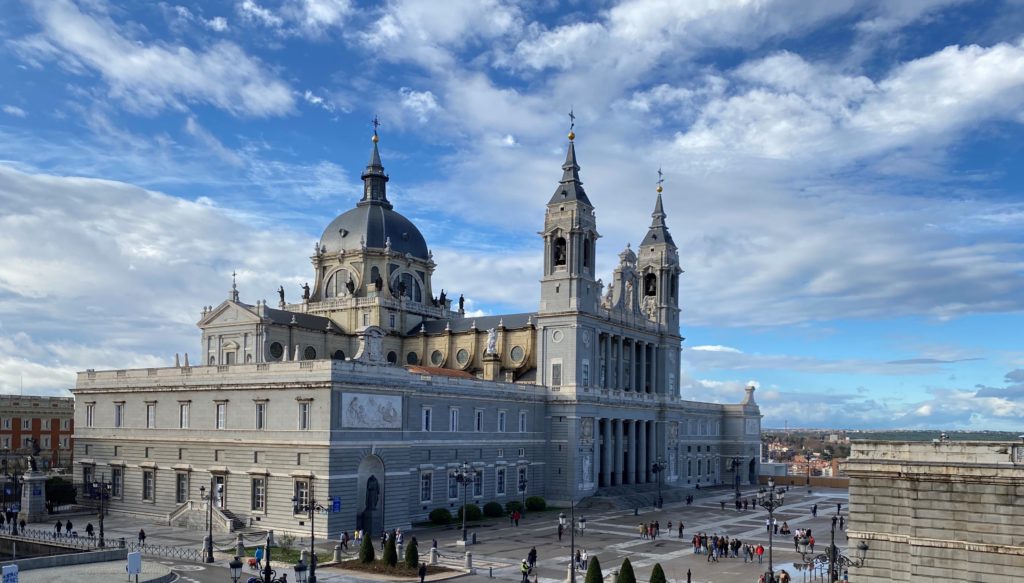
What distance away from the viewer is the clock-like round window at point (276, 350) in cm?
7831

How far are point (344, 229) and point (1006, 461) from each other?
70613mm

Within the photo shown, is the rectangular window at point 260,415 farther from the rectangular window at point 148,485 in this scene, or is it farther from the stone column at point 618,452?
the stone column at point 618,452

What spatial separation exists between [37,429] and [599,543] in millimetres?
75735

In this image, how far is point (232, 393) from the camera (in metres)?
62.3

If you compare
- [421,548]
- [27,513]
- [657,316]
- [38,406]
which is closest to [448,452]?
[421,548]

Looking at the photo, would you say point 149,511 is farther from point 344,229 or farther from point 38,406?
point 38,406

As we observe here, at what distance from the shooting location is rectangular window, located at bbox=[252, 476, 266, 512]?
59.2 meters

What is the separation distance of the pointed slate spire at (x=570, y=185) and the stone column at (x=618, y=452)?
20736 mm

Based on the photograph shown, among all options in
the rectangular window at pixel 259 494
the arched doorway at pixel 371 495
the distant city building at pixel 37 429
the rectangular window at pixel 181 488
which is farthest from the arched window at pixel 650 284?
the distant city building at pixel 37 429

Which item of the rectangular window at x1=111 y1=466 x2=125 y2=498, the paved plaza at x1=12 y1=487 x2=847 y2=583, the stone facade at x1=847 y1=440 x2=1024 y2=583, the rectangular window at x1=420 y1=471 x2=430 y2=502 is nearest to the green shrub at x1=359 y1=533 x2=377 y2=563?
the paved plaza at x1=12 y1=487 x2=847 y2=583

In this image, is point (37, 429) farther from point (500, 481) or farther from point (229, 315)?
point (500, 481)

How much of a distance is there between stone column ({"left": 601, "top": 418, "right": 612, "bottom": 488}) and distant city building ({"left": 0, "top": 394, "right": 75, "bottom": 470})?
5703 cm

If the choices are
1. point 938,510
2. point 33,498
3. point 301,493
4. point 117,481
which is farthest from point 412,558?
point 117,481

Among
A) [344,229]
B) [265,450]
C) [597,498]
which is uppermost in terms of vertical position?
[344,229]
